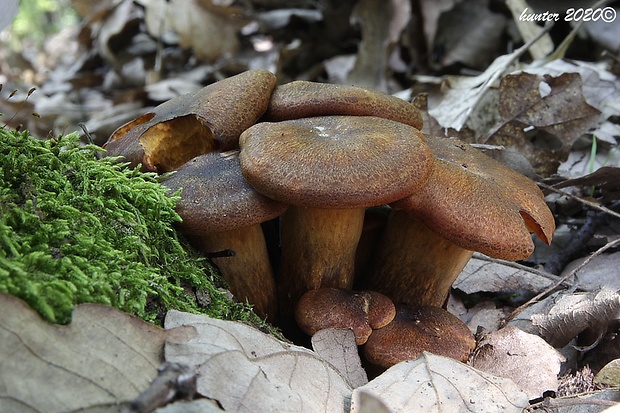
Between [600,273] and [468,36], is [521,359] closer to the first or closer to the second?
[600,273]

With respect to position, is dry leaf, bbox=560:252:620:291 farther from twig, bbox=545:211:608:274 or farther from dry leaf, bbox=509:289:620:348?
dry leaf, bbox=509:289:620:348

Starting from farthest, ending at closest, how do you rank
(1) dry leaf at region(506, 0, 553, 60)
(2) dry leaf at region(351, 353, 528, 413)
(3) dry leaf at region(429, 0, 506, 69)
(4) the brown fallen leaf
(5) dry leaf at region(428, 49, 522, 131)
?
1. (3) dry leaf at region(429, 0, 506, 69)
2. (1) dry leaf at region(506, 0, 553, 60)
3. (5) dry leaf at region(428, 49, 522, 131)
4. (4) the brown fallen leaf
5. (2) dry leaf at region(351, 353, 528, 413)

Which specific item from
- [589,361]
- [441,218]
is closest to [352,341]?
[441,218]

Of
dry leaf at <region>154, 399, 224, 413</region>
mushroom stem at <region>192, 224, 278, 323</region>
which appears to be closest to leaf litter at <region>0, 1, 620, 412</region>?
dry leaf at <region>154, 399, 224, 413</region>

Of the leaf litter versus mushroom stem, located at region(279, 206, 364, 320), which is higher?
mushroom stem, located at region(279, 206, 364, 320)

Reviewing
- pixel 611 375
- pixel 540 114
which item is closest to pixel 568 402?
pixel 611 375

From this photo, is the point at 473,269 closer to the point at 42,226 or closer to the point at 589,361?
the point at 589,361

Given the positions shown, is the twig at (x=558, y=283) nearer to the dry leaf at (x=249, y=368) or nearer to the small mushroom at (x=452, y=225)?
the small mushroom at (x=452, y=225)
